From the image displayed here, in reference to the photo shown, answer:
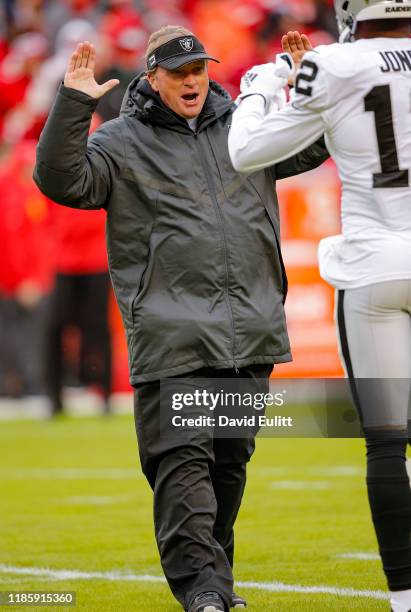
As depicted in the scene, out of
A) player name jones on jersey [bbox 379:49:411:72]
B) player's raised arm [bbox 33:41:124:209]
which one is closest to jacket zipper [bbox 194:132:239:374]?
player's raised arm [bbox 33:41:124:209]

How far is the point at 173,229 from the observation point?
5371 mm

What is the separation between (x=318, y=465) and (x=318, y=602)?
442 cm

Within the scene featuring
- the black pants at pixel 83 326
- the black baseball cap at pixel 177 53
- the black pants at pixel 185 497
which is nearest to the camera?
the black pants at pixel 185 497

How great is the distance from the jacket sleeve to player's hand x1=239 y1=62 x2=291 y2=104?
1.83ft

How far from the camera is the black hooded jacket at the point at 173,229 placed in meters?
5.29

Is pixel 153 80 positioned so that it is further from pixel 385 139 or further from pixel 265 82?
pixel 385 139

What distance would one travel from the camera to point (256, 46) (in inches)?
609

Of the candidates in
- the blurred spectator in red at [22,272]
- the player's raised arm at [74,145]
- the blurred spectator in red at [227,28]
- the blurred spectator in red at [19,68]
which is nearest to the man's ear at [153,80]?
the player's raised arm at [74,145]

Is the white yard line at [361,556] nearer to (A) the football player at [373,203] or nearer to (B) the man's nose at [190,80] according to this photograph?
(A) the football player at [373,203]

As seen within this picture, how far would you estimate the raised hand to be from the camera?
17.6ft

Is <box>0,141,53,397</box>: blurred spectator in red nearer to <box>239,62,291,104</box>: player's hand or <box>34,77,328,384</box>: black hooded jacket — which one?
<box>34,77,328,384</box>: black hooded jacket

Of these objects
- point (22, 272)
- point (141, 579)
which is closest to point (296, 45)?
point (141, 579)

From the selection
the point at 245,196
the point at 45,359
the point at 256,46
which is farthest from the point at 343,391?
the point at 256,46

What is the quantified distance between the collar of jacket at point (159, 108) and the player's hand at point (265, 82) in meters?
0.40
